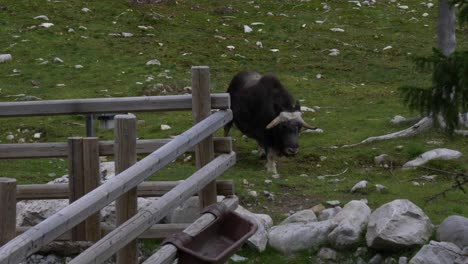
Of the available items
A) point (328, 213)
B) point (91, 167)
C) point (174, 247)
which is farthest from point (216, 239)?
point (328, 213)

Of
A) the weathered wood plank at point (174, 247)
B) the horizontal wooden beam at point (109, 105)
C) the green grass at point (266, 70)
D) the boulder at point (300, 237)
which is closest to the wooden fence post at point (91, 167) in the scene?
the horizontal wooden beam at point (109, 105)

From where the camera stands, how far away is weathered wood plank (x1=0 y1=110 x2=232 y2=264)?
5.44 m

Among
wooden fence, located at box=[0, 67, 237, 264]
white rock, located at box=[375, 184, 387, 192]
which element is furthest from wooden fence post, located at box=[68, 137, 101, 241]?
white rock, located at box=[375, 184, 387, 192]

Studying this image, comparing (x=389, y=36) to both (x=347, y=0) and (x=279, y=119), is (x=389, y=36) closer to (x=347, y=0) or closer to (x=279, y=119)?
(x=347, y=0)

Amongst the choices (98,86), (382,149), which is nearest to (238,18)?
(98,86)

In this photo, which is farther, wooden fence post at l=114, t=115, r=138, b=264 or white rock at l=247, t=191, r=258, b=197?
white rock at l=247, t=191, r=258, b=197

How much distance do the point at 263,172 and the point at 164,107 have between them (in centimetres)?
576

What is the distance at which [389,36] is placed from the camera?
90.0ft

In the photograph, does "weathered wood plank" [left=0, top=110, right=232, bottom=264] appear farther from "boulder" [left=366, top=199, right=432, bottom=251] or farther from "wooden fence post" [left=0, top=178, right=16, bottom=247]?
"boulder" [left=366, top=199, right=432, bottom=251]

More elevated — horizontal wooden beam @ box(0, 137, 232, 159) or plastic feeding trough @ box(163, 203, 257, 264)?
horizontal wooden beam @ box(0, 137, 232, 159)

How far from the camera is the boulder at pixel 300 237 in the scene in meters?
10.4

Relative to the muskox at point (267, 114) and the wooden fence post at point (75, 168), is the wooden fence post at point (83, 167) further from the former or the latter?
the muskox at point (267, 114)

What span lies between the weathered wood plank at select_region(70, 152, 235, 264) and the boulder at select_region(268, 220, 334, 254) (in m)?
1.96

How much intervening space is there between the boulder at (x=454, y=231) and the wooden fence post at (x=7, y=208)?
4.91 m
